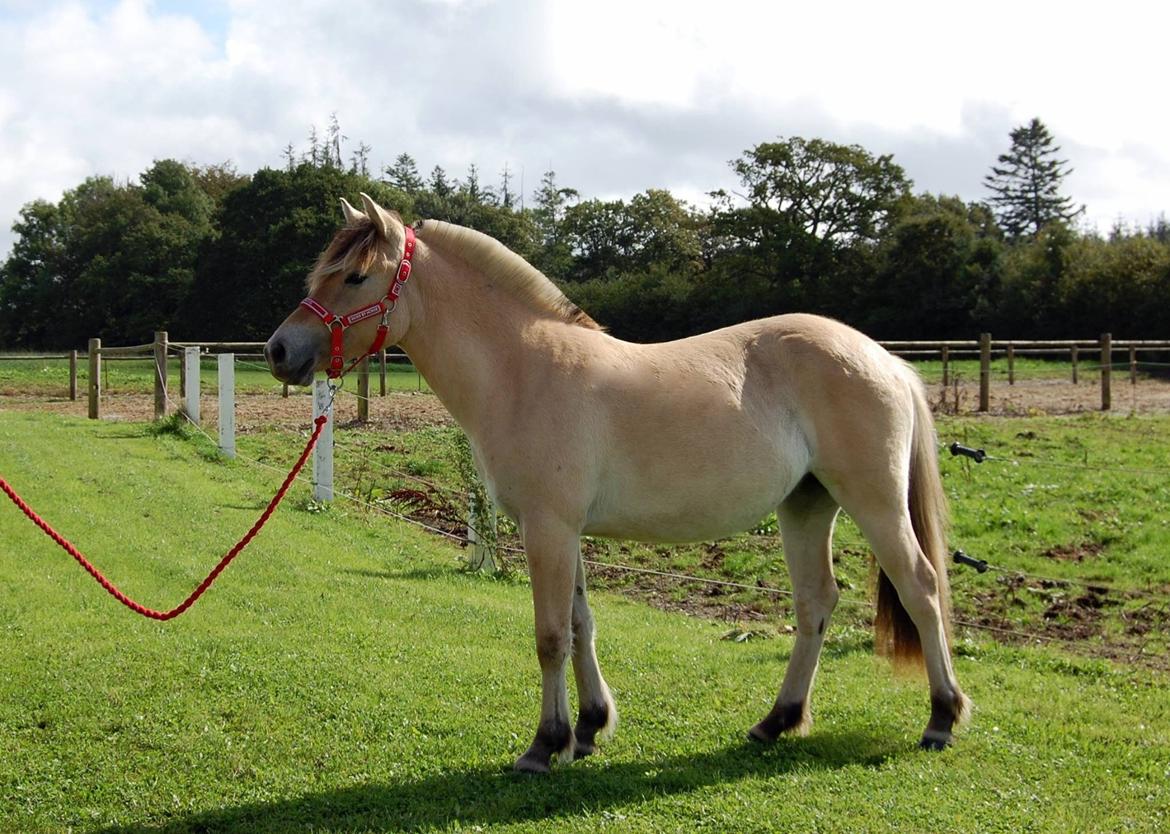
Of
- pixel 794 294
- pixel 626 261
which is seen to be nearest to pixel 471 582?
pixel 794 294

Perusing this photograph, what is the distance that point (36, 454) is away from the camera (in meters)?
13.6

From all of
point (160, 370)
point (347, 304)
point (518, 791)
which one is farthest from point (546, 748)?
point (160, 370)

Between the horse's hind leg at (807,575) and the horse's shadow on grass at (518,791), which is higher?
the horse's hind leg at (807,575)

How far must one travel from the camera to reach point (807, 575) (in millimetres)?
4883

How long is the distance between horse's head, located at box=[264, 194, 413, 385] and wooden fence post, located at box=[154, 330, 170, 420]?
1391 cm

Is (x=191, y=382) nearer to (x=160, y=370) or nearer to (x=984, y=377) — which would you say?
(x=160, y=370)

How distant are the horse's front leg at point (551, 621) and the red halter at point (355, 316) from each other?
1.04 m

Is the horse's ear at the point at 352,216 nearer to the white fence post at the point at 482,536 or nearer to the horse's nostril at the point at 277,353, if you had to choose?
the horse's nostril at the point at 277,353

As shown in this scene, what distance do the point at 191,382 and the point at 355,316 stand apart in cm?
1293

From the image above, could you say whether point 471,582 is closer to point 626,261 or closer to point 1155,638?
point 1155,638

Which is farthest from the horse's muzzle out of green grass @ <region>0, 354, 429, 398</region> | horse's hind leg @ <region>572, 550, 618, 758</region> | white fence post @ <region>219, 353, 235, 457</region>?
green grass @ <region>0, 354, 429, 398</region>

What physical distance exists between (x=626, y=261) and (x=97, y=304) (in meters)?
26.5

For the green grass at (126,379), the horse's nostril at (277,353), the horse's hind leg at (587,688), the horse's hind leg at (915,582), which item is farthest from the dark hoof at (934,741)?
the green grass at (126,379)

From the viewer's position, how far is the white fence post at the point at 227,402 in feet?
46.6
